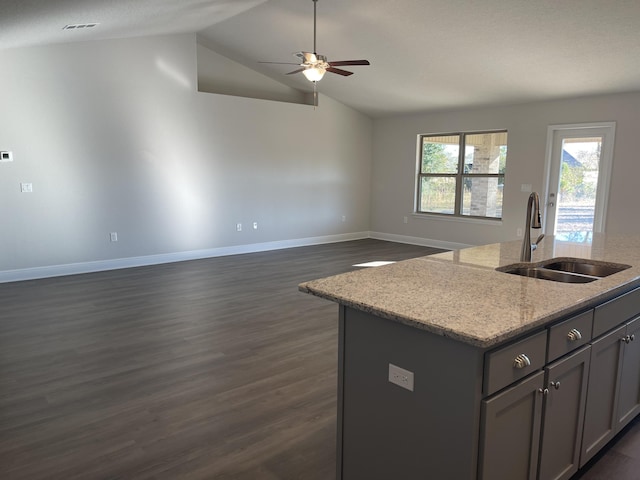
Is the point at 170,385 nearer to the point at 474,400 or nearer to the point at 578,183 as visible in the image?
the point at 474,400

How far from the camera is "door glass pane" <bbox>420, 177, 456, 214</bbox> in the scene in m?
8.30

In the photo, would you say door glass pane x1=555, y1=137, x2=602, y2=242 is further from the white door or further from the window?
the window

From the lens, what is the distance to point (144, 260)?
6.60 m

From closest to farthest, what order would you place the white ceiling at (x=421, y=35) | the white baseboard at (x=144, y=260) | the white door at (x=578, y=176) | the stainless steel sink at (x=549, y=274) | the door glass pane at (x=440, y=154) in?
the stainless steel sink at (x=549, y=274)
the white ceiling at (x=421, y=35)
the white baseboard at (x=144, y=260)
the white door at (x=578, y=176)
the door glass pane at (x=440, y=154)

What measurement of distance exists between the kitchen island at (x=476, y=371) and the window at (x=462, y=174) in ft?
18.9

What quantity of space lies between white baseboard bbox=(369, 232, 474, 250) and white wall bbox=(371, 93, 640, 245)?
0.10 ft

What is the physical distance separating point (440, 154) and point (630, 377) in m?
6.52

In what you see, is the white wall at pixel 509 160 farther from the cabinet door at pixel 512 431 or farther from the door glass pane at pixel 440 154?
the cabinet door at pixel 512 431

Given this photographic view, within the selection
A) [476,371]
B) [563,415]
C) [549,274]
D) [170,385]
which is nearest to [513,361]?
[476,371]

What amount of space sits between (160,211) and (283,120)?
2696mm

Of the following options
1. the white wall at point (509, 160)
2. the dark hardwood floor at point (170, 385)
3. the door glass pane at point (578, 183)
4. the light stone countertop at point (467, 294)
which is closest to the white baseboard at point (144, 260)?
the dark hardwood floor at point (170, 385)

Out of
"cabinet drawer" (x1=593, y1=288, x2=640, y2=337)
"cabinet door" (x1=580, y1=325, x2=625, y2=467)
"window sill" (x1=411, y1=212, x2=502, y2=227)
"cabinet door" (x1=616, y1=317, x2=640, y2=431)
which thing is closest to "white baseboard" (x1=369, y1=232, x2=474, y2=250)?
"window sill" (x1=411, y1=212, x2=502, y2=227)

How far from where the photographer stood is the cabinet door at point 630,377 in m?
2.21

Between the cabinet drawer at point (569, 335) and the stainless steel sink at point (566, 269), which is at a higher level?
the stainless steel sink at point (566, 269)
